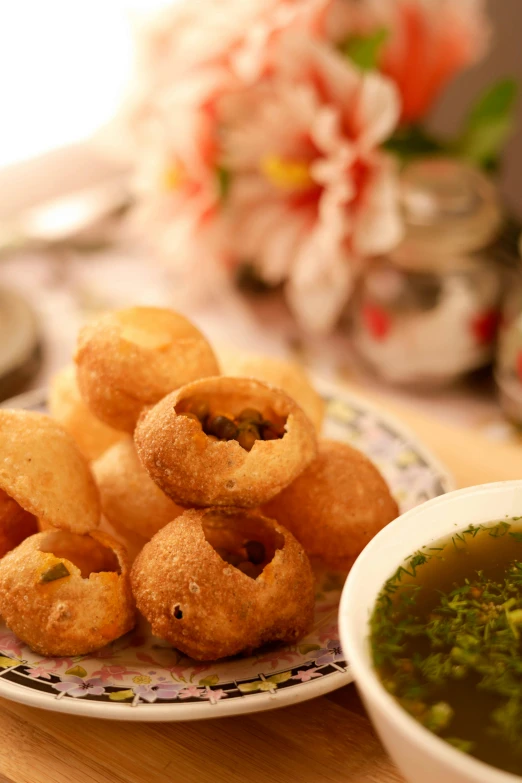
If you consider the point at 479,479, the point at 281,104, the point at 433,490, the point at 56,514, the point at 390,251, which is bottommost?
the point at 479,479

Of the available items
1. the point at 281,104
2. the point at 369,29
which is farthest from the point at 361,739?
the point at 369,29

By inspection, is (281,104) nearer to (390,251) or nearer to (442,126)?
(390,251)

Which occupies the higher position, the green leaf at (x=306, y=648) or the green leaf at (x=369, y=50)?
the green leaf at (x=369, y=50)

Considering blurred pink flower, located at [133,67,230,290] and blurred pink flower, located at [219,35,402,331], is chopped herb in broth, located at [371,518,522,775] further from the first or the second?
blurred pink flower, located at [133,67,230,290]

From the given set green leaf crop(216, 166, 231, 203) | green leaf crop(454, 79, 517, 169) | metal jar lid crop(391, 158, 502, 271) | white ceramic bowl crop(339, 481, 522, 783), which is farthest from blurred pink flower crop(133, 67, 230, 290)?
white ceramic bowl crop(339, 481, 522, 783)

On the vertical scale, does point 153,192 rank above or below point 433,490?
above

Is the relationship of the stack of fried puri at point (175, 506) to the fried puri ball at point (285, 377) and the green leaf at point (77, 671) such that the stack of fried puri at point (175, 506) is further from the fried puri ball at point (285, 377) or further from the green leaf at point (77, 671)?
the fried puri ball at point (285, 377)

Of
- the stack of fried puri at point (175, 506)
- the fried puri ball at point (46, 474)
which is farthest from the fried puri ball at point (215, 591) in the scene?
the fried puri ball at point (46, 474)
